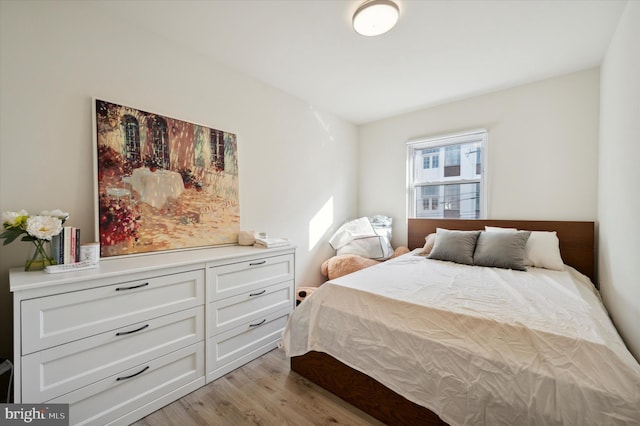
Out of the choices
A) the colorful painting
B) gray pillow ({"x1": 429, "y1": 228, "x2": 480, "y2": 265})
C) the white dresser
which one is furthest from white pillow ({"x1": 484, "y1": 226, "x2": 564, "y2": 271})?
the colorful painting

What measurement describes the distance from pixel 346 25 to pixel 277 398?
100 inches

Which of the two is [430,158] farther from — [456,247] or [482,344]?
[482,344]

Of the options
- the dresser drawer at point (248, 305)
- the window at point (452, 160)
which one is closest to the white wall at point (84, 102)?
the dresser drawer at point (248, 305)

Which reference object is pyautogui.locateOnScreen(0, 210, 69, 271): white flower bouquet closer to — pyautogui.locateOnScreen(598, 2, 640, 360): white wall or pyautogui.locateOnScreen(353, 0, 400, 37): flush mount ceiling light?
pyautogui.locateOnScreen(353, 0, 400, 37): flush mount ceiling light

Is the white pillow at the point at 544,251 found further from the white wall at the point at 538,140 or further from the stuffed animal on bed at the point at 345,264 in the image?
the stuffed animal on bed at the point at 345,264

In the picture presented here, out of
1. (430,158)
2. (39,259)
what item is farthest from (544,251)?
(39,259)

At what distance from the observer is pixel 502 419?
104 centimetres

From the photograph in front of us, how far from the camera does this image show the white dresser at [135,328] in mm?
1187

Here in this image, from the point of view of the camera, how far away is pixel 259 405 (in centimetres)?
159

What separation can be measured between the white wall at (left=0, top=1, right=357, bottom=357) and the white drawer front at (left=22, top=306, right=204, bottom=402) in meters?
0.52

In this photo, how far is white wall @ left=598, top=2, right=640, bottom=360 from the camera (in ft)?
4.39

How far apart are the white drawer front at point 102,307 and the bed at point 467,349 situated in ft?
2.46

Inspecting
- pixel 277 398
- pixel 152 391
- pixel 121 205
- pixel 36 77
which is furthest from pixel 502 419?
pixel 36 77

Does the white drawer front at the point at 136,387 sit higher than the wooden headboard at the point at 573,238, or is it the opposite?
the wooden headboard at the point at 573,238
